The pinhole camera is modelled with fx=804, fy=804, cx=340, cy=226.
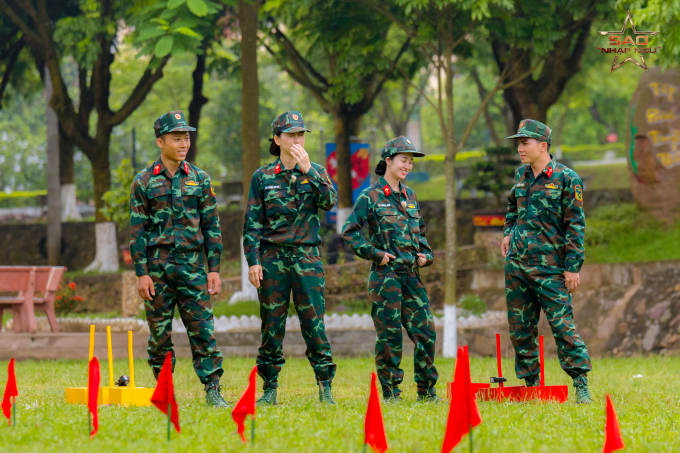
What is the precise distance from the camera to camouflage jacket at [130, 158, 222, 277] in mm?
6258

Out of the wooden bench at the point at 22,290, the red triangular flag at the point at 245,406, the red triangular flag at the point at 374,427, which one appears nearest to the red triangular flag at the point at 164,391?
the red triangular flag at the point at 245,406

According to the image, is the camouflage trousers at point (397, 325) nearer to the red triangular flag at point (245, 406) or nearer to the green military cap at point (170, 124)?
the green military cap at point (170, 124)

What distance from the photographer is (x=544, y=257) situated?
677 centimetres

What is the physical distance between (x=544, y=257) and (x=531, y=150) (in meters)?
0.93

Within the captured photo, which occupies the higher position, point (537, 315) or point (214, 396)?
point (537, 315)

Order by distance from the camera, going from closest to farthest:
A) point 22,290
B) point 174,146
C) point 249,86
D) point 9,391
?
point 9,391
point 174,146
point 22,290
point 249,86

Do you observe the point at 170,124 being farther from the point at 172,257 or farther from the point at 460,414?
the point at 460,414

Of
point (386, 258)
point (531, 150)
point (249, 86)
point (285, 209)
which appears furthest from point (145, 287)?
point (249, 86)

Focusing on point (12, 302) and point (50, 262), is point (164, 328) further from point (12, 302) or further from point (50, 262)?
point (50, 262)

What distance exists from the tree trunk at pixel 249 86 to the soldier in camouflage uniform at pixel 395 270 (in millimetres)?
6692

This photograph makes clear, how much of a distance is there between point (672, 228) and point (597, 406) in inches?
380

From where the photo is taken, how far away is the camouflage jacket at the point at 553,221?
6750mm

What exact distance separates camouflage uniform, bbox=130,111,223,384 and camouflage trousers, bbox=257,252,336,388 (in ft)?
1.38

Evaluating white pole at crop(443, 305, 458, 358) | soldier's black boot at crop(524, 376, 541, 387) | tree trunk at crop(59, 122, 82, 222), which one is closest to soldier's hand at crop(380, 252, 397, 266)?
soldier's black boot at crop(524, 376, 541, 387)
